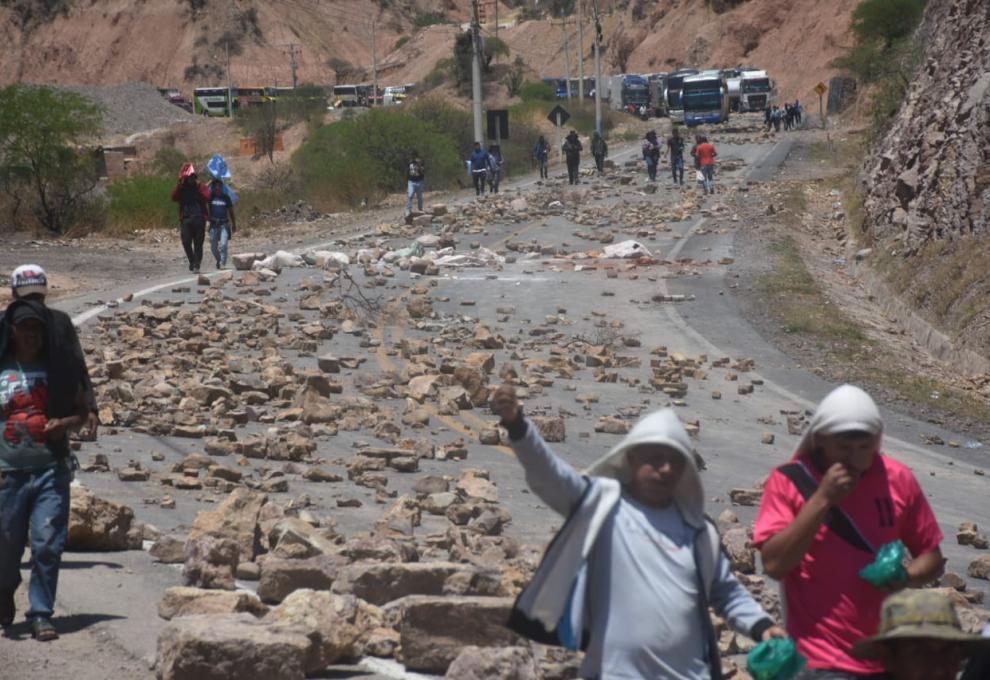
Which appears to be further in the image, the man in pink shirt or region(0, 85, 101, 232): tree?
region(0, 85, 101, 232): tree

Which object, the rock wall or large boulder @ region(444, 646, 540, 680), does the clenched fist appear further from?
the rock wall

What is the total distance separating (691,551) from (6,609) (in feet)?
12.0

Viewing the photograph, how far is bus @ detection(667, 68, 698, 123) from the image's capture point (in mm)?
78875

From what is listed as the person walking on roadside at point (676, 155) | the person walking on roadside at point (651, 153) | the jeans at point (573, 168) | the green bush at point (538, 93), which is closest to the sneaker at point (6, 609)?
the person walking on roadside at point (676, 155)

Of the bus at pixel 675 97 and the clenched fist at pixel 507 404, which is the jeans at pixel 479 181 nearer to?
the bus at pixel 675 97

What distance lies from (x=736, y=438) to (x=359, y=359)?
4.44 meters

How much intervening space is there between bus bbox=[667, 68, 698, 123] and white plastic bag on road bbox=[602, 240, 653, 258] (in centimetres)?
4954

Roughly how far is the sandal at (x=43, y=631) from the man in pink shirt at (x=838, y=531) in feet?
11.4

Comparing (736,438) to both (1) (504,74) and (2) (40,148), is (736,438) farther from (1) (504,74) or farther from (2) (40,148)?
(1) (504,74)

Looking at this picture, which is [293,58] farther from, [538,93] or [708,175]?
[708,175]

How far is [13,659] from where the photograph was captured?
6219mm

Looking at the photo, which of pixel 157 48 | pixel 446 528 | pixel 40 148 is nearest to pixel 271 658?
pixel 446 528

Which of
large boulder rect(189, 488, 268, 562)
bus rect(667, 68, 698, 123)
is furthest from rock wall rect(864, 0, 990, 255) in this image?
bus rect(667, 68, 698, 123)

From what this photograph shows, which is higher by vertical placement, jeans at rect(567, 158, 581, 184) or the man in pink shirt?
the man in pink shirt
